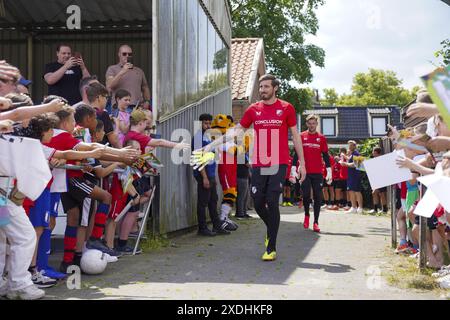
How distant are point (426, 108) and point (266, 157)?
3328mm

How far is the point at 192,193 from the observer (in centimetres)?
1232

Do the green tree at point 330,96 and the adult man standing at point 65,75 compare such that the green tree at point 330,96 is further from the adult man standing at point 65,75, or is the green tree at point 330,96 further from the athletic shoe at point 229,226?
the adult man standing at point 65,75

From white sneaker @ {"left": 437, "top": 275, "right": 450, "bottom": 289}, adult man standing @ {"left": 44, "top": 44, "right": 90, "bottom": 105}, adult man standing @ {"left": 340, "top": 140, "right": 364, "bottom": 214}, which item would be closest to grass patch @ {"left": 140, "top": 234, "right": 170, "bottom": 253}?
adult man standing @ {"left": 44, "top": 44, "right": 90, "bottom": 105}

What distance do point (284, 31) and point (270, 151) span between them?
104 feet

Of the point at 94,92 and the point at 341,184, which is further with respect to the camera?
the point at 341,184

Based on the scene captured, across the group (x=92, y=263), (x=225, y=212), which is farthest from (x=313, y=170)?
(x=92, y=263)

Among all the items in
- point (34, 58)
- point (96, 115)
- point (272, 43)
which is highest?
point (272, 43)

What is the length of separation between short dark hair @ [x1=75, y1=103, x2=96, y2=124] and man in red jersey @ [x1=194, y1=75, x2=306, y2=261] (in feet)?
6.56

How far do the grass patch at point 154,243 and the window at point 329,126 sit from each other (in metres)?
52.8

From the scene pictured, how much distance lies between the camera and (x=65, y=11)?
53.2 ft

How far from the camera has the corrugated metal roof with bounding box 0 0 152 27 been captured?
51.6ft

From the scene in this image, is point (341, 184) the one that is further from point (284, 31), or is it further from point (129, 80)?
point (284, 31)
